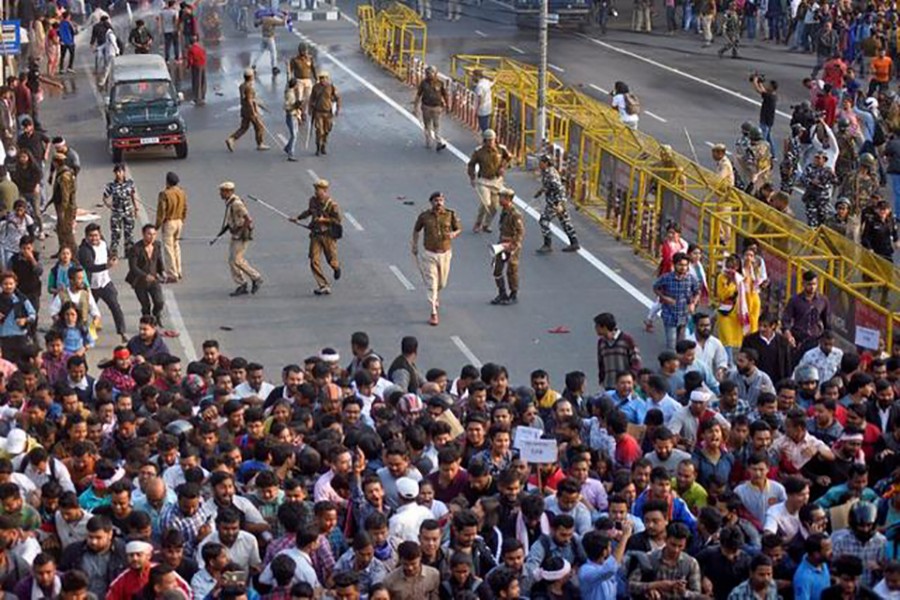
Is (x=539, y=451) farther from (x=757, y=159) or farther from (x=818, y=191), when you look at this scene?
(x=757, y=159)

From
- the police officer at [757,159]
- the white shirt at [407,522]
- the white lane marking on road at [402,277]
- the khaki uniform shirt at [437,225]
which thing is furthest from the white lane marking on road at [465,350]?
the white shirt at [407,522]

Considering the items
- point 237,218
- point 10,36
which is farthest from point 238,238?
point 10,36

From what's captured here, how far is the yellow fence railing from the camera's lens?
2122cm

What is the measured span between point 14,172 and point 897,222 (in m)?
12.7

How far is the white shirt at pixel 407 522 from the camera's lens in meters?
13.2

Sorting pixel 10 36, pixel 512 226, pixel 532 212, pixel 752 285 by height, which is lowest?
pixel 532 212

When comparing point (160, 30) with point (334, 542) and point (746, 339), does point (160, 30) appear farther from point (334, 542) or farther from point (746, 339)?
point (334, 542)

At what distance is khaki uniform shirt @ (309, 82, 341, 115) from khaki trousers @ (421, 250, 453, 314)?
1009 cm

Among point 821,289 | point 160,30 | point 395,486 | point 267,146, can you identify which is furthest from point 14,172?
point 160,30

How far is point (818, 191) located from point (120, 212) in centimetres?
955

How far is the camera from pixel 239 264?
82.8 feet

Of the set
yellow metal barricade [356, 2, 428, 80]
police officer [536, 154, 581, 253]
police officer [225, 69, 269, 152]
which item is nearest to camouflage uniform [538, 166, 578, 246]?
police officer [536, 154, 581, 253]

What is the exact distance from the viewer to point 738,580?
12.7 m

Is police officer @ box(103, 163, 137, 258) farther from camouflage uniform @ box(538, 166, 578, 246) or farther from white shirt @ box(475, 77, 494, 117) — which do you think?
white shirt @ box(475, 77, 494, 117)
